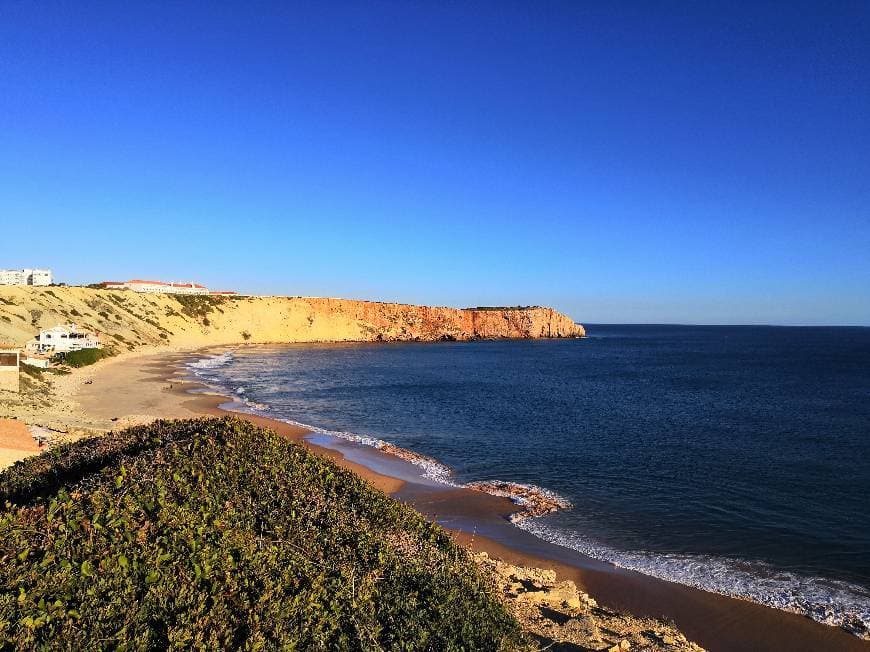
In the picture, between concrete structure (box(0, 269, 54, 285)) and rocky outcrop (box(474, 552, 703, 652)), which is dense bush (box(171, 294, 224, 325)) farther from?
rocky outcrop (box(474, 552, 703, 652))

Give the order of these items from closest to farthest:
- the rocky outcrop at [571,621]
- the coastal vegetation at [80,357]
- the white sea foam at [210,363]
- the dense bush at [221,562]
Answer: the dense bush at [221,562] < the rocky outcrop at [571,621] < the coastal vegetation at [80,357] < the white sea foam at [210,363]

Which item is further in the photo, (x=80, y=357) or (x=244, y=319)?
(x=244, y=319)

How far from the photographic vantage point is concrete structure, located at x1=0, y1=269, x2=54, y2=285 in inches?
4562

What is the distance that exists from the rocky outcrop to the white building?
49040mm

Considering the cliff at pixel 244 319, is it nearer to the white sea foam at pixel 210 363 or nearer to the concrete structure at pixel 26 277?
the white sea foam at pixel 210 363

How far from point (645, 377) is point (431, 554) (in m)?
55.2

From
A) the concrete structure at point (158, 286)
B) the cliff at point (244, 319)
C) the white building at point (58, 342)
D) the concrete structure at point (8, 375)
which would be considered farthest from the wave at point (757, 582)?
the concrete structure at point (158, 286)

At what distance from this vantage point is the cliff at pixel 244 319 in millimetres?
63709

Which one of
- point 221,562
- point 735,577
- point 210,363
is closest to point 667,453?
point 735,577

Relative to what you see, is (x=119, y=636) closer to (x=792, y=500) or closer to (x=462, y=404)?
(x=792, y=500)

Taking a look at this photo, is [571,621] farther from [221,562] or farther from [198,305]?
[198,305]

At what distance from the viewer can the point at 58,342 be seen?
47188 millimetres

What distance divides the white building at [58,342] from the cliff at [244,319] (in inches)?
65.4

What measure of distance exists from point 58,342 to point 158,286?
101 meters
